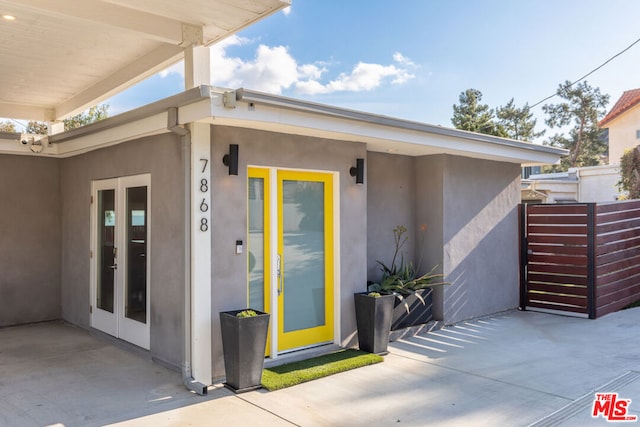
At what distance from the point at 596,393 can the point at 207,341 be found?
3.79 metres

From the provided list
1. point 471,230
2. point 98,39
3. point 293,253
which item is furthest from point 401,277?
point 98,39

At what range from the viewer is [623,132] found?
2309cm

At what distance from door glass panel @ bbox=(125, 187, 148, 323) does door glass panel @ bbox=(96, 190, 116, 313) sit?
43 centimetres

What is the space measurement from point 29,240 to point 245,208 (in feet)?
14.5

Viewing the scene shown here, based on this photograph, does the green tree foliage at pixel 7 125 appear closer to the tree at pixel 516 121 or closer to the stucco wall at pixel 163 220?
the stucco wall at pixel 163 220

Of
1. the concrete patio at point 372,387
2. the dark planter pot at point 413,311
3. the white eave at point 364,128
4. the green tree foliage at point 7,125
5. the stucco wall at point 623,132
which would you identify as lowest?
the concrete patio at point 372,387

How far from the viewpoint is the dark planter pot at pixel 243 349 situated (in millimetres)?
4793

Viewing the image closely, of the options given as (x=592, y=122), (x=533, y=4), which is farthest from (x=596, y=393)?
(x=592, y=122)

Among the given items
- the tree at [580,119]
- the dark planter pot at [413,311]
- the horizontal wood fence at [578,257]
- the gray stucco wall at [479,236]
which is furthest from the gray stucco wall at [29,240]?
the tree at [580,119]

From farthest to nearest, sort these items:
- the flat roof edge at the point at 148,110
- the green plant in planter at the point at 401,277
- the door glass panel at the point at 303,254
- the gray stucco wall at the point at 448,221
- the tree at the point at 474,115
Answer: the tree at the point at 474,115 < the gray stucco wall at the point at 448,221 < the green plant in planter at the point at 401,277 < the door glass panel at the point at 303,254 < the flat roof edge at the point at 148,110

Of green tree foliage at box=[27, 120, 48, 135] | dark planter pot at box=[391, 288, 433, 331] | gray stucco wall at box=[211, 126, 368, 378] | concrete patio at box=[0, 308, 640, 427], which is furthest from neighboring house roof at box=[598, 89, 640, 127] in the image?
green tree foliage at box=[27, 120, 48, 135]

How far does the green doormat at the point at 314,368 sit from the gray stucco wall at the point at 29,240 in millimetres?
4578

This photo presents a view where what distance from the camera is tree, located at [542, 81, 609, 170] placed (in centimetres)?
3456

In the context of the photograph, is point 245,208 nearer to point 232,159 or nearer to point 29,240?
point 232,159
